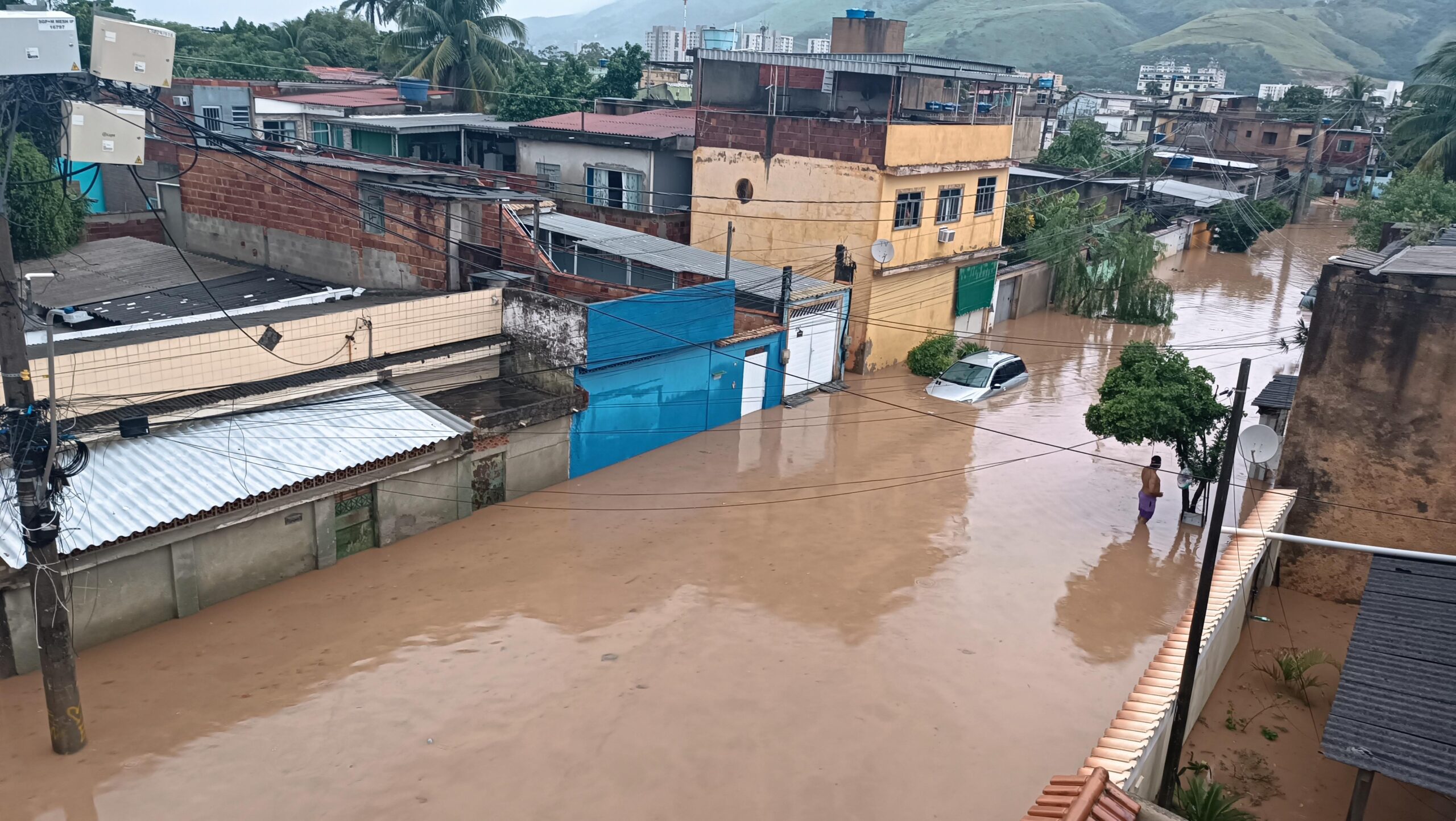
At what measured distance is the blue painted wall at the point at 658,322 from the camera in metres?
17.3

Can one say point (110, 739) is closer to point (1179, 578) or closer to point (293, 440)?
point (293, 440)

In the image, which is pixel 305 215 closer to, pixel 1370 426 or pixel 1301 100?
pixel 1370 426

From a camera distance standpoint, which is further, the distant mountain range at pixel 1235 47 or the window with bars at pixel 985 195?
the distant mountain range at pixel 1235 47

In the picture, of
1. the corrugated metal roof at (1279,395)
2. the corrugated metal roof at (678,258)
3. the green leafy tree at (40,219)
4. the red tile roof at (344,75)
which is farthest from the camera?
the red tile roof at (344,75)

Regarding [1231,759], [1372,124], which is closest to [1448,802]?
[1231,759]

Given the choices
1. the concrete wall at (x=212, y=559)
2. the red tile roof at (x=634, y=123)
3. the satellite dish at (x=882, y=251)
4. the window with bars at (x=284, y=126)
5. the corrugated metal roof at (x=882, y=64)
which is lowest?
the concrete wall at (x=212, y=559)

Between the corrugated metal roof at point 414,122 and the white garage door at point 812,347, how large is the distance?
12069 millimetres

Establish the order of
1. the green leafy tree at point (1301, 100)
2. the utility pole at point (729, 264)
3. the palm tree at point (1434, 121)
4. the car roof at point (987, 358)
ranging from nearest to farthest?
1. the utility pole at point (729, 264)
2. the car roof at point (987, 358)
3. the palm tree at point (1434, 121)
4. the green leafy tree at point (1301, 100)

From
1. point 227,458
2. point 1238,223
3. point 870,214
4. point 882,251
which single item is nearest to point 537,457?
point 227,458

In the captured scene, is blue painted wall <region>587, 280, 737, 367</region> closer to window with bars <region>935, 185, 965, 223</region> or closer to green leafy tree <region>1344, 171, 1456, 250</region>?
window with bars <region>935, 185, 965, 223</region>

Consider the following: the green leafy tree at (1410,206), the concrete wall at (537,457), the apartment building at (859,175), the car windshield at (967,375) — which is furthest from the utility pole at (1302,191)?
the concrete wall at (537,457)

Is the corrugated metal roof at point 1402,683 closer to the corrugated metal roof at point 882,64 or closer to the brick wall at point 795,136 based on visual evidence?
the brick wall at point 795,136

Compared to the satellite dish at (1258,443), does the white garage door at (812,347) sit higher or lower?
lower

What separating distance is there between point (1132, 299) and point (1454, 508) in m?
20.1
